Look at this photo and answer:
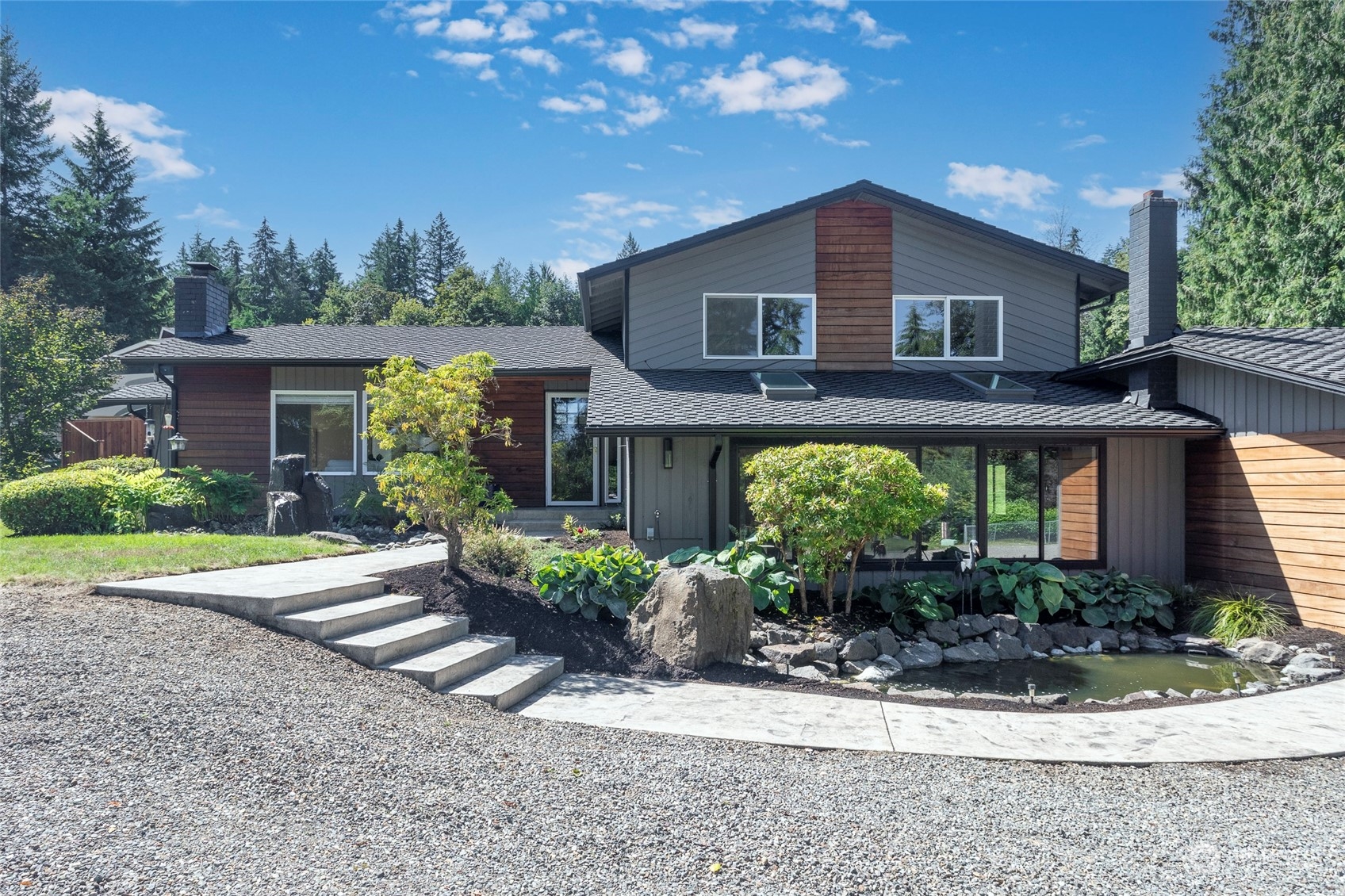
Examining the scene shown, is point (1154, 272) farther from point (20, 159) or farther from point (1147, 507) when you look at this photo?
point (20, 159)

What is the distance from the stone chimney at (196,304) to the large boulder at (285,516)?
6.16m

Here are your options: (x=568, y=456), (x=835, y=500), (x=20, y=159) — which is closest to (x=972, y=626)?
(x=835, y=500)

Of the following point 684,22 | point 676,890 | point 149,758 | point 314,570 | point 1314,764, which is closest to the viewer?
point 676,890

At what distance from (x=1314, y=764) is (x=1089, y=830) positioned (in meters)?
2.19

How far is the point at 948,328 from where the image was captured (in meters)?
12.3

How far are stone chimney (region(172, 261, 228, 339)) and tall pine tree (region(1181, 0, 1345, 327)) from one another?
79.8 feet

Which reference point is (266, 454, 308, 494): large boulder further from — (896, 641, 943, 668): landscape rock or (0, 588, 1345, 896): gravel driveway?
(896, 641, 943, 668): landscape rock

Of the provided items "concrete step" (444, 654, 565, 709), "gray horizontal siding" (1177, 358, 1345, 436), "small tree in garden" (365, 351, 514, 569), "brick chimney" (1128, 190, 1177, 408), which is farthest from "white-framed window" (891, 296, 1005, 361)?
"concrete step" (444, 654, 565, 709)

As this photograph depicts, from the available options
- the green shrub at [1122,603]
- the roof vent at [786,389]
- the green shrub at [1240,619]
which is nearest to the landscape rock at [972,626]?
the green shrub at [1122,603]

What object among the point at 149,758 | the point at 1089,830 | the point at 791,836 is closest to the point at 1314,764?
the point at 1089,830

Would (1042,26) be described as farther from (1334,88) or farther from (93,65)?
(93,65)

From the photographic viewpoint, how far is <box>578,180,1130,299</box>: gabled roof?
38.3 ft

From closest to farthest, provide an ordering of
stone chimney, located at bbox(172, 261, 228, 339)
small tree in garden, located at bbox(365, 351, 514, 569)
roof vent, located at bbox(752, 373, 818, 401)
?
small tree in garden, located at bbox(365, 351, 514, 569), roof vent, located at bbox(752, 373, 818, 401), stone chimney, located at bbox(172, 261, 228, 339)

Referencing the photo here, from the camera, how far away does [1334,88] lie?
18266mm
